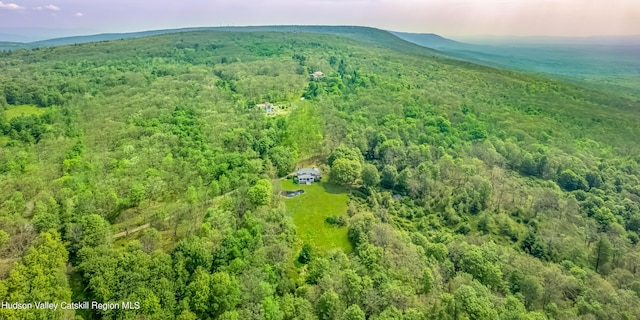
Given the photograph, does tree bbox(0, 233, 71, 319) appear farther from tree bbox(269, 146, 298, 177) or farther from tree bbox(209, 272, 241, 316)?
tree bbox(269, 146, 298, 177)

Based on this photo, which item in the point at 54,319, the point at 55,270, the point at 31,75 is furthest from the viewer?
the point at 31,75

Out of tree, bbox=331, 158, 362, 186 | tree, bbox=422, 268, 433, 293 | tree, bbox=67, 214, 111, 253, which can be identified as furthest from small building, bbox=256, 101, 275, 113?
tree, bbox=422, 268, 433, 293

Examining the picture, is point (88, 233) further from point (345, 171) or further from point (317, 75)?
point (317, 75)

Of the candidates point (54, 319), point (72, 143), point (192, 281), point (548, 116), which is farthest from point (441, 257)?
point (548, 116)

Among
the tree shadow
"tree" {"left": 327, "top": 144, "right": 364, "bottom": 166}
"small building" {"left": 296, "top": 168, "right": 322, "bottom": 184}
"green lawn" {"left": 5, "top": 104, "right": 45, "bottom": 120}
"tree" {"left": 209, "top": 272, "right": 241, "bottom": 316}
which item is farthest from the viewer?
"green lawn" {"left": 5, "top": 104, "right": 45, "bottom": 120}

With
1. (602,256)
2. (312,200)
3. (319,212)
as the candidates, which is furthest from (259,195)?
(602,256)

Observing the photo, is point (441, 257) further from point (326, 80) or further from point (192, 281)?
point (326, 80)

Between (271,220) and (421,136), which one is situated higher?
(421,136)
